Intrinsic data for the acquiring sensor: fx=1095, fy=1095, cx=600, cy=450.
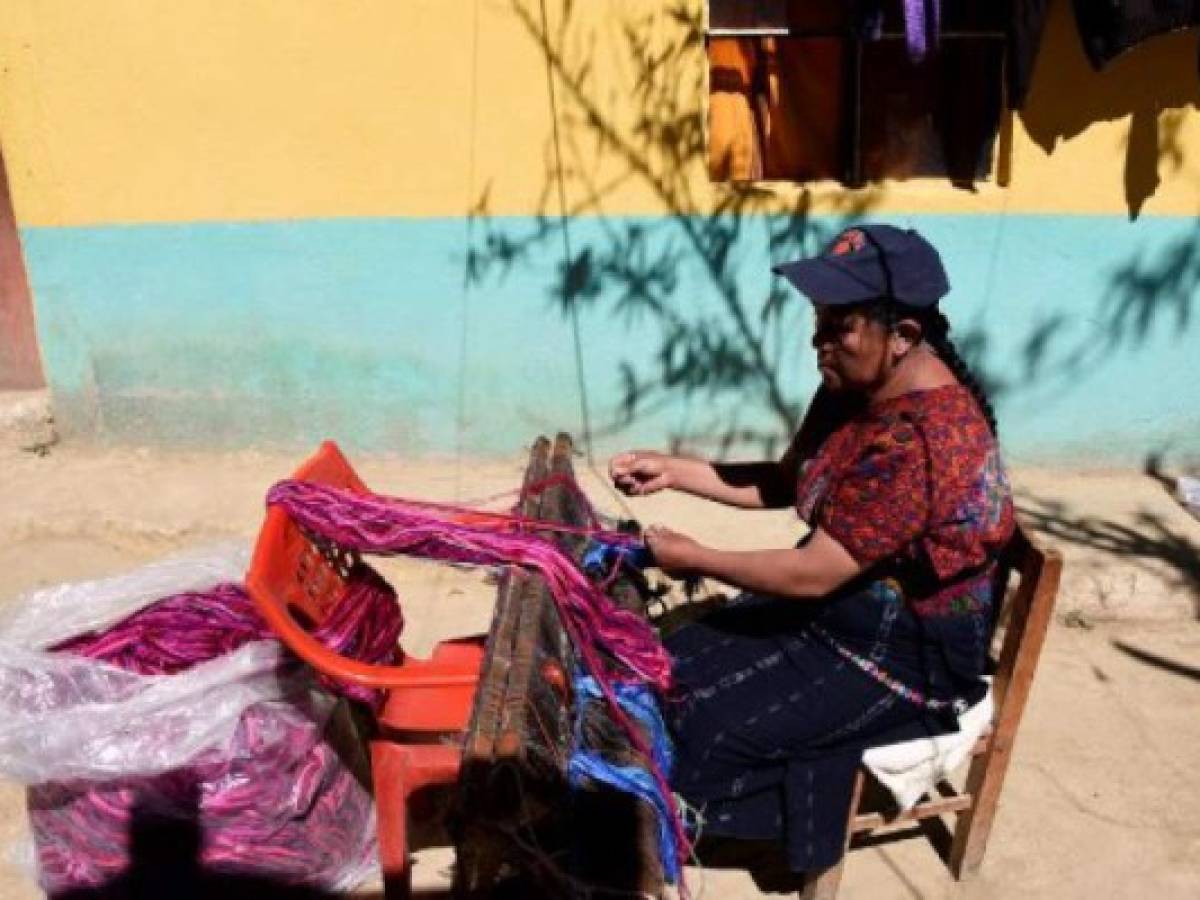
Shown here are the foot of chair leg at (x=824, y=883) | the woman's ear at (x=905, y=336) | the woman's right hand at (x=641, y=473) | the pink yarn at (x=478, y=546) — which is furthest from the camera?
the woman's right hand at (x=641, y=473)

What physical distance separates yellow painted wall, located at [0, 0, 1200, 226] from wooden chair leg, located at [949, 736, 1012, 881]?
103 inches

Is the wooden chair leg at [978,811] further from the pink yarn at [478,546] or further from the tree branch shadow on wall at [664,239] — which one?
the tree branch shadow on wall at [664,239]

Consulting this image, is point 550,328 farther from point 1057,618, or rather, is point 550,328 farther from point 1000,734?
point 1000,734

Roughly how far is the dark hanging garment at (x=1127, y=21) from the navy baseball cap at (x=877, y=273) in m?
2.44

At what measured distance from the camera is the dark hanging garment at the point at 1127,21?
402 cm

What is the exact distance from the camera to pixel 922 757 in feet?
8.25

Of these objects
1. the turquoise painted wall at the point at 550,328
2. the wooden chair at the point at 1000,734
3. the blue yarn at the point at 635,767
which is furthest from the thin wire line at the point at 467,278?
the wooden chair at the point at 1000,734

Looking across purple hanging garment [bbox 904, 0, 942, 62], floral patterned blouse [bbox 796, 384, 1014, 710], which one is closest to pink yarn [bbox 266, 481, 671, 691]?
floral patterned blouse [bbox 796, 384, 1014, 710]

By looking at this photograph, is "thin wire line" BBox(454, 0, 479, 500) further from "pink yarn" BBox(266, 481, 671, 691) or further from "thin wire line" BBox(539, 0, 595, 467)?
"pink yarn" BBox(266, 481, 671, 691)

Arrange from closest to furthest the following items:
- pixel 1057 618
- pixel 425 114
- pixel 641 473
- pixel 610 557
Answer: pixel 610 557 < pixel 641 473 < pixel 1057 618 < pixel 425 114

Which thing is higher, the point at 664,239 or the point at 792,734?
the point at 664,239

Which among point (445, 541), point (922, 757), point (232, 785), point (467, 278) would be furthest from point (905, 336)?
point (467, 278)

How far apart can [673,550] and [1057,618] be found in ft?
7.40

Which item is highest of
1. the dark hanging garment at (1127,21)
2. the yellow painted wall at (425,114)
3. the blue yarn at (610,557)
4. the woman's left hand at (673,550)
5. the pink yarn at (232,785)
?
the dark hanging garment at (1127,21)
